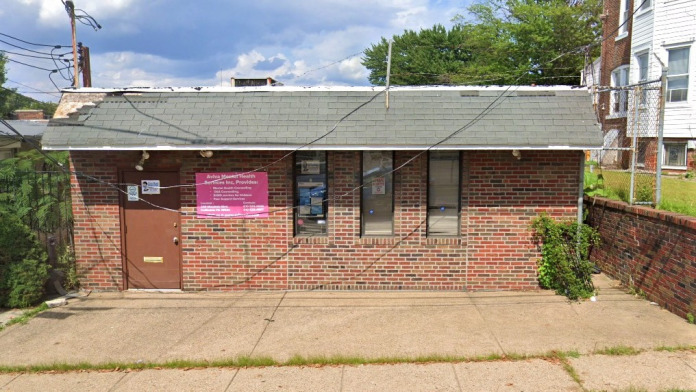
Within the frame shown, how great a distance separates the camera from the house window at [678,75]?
1812 centimetres

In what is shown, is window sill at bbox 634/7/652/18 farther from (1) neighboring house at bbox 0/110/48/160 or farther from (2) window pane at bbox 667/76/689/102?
(1) neighboring house at bbox 0/110/48/160

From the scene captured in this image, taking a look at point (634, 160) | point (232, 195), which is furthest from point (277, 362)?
point (634, 160)

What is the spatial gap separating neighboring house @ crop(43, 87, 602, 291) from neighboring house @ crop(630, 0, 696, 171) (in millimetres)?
12764

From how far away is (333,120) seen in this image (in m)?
7.96

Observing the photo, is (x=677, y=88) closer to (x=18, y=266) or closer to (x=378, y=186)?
(x=378, y=186)

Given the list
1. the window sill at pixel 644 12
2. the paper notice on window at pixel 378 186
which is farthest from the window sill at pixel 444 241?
the window sill at pixel 644 12

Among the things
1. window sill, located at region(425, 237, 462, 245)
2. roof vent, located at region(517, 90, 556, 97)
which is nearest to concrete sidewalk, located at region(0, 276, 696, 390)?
window sill, located at region(425, 237, 462, 245)

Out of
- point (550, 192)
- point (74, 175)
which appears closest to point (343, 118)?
point (550, 192)

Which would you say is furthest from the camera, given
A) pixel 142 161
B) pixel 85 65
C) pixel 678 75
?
pixel 678 75

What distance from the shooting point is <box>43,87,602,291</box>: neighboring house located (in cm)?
806

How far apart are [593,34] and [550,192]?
29.5 metres

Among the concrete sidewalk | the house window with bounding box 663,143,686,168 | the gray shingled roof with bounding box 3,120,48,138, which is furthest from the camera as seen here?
the house window with bounding box 663,143,686,168

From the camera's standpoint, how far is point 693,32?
57.9 ft

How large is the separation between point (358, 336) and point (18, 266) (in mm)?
5271
